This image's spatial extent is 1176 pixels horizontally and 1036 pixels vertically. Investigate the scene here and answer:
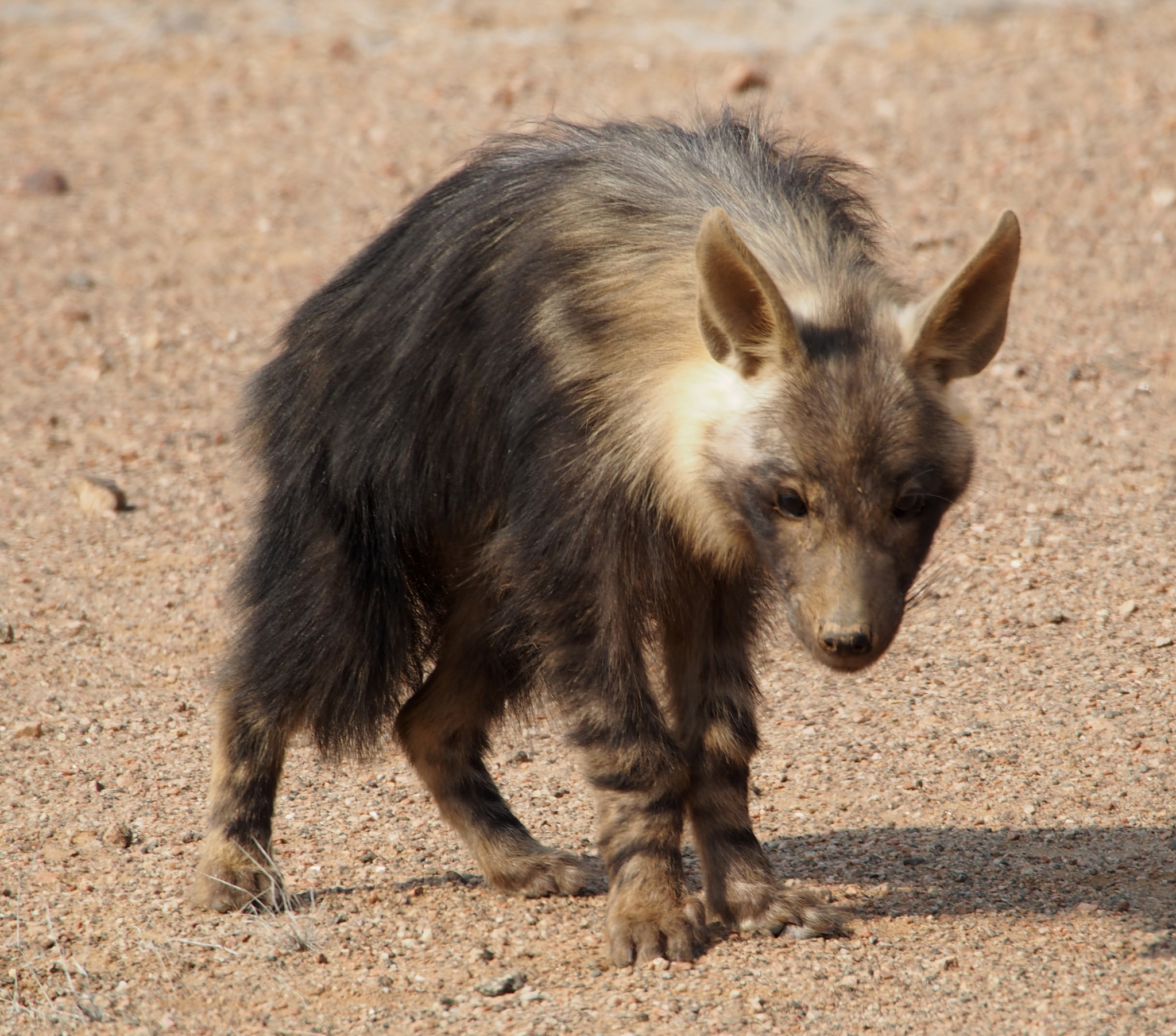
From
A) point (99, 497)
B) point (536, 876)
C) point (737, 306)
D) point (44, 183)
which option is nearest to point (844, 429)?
point (737, 306)

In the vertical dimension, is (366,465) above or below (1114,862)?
above

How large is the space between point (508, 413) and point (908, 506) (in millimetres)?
1055

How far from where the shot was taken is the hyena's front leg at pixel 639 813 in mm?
4008

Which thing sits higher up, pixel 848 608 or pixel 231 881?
pixel 848 608

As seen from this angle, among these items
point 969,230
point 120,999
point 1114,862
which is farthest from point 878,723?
point 969,230

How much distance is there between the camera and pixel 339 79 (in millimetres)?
11812

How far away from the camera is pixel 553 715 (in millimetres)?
4742

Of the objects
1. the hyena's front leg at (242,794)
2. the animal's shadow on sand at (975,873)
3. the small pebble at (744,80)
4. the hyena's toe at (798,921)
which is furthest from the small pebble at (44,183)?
the hyena's toe at (798,921)

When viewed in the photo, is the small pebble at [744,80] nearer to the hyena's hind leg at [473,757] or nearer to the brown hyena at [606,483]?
the brown hyena at [606,483]

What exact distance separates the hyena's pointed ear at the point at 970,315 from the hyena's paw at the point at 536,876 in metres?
1.79

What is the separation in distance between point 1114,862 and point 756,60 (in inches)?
331

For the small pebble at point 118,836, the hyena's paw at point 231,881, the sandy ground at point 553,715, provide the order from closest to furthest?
the sandy ground at point 553,715, the hyena's paw at point 231,881, the small pebble at point 118,836

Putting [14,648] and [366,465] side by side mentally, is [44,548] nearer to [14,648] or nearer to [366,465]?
[14,648]

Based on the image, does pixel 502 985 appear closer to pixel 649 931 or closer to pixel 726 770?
pixel 649 931
